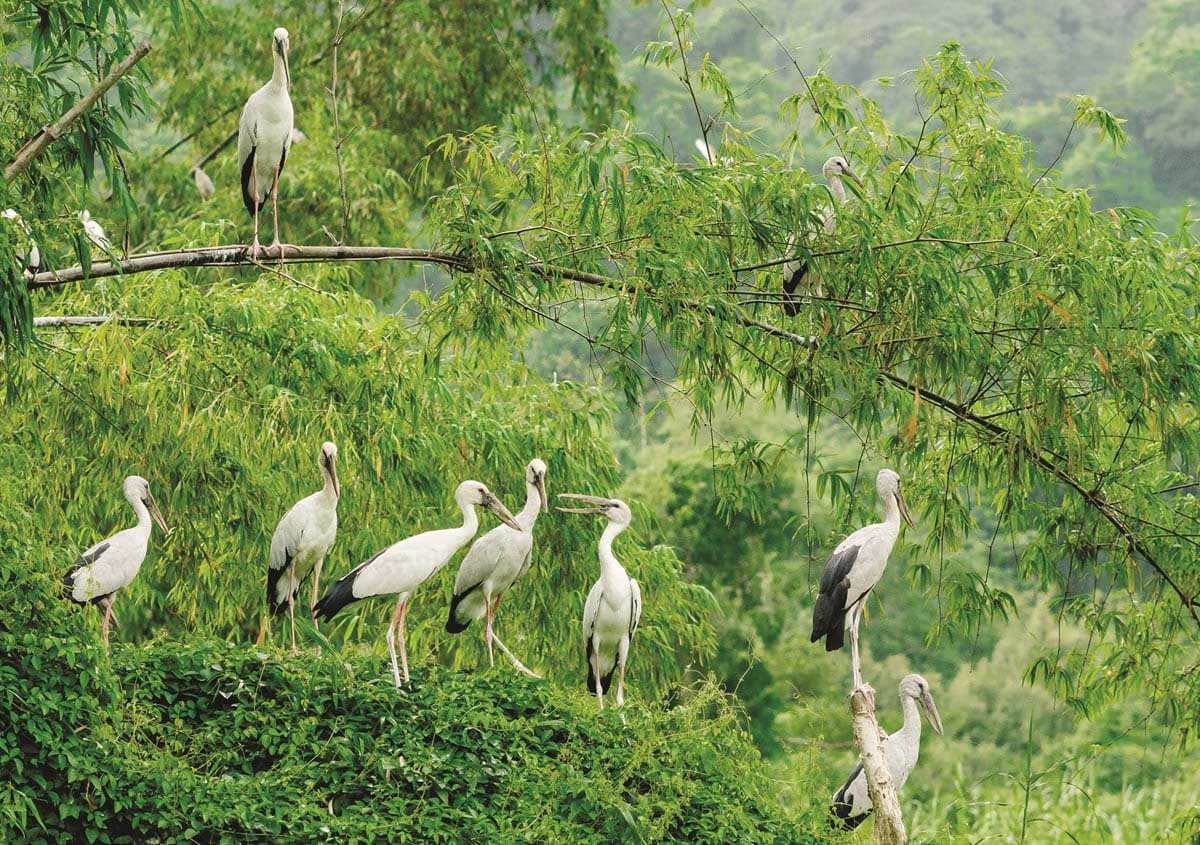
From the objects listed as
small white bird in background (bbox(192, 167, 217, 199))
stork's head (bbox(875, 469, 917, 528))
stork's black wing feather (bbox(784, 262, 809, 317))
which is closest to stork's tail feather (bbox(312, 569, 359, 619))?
stork's black wing feather (bbox(784, 262, 809, 317))

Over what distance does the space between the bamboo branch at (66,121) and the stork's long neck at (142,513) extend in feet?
6.29

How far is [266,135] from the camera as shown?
277 inches

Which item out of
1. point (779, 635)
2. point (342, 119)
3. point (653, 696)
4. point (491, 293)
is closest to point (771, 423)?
point (779, 635)

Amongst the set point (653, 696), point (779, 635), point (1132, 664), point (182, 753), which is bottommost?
Answer: point (779, 635)

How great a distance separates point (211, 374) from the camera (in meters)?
7.70

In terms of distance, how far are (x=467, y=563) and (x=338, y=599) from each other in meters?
0.78

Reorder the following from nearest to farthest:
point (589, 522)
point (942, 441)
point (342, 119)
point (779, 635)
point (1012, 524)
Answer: point (1012, 524) < point (942, 441) < point (589, 522) < point (342, 119) < point (779, 635)

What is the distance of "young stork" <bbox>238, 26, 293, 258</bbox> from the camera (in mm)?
6906

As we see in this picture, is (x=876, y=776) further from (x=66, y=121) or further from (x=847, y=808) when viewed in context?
(x=66, y=121)

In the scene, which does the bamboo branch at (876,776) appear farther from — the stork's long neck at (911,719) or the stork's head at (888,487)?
the stork's long neck at (911,719)

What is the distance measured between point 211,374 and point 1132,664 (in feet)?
14.8

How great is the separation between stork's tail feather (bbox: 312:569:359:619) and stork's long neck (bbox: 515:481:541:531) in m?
0.83

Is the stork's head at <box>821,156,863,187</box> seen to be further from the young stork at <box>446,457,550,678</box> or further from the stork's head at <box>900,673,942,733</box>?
the stork's head at <box>900,673,942,733</box>

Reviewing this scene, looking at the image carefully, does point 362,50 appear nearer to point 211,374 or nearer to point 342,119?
point 342,119
